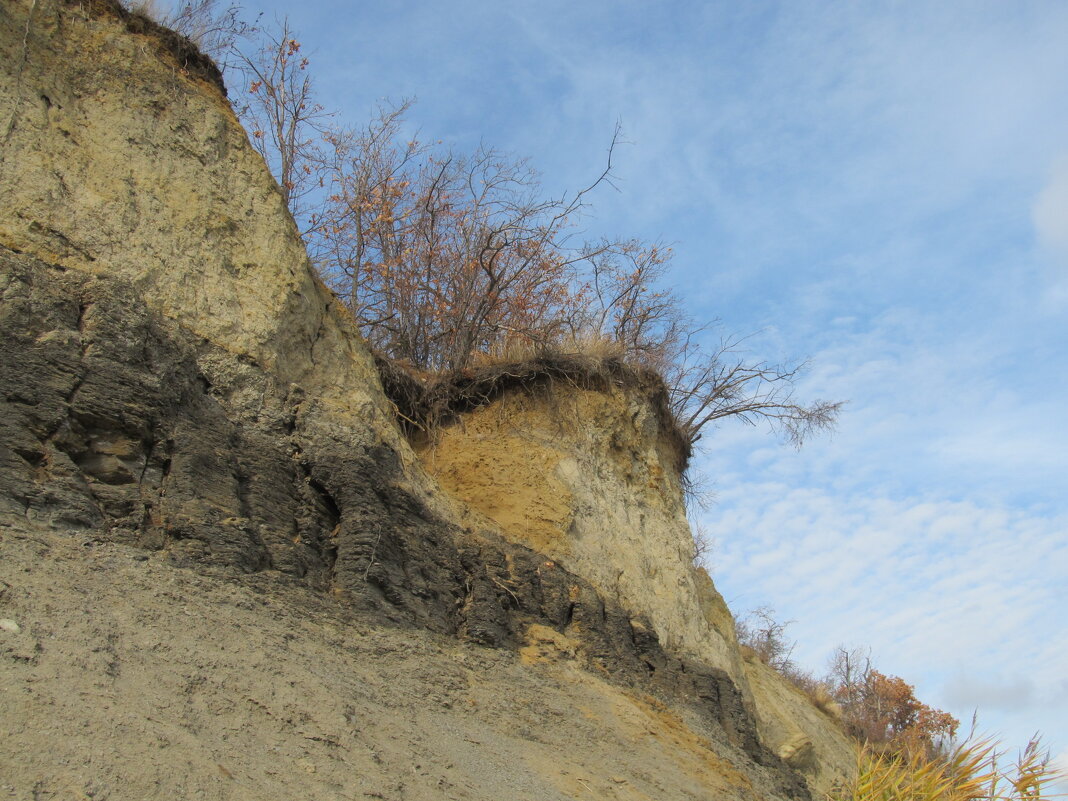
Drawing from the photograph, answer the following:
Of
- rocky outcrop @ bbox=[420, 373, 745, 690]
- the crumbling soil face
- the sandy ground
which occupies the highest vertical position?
rocky outcrop @ bbox=[420, 373, 745, 690]

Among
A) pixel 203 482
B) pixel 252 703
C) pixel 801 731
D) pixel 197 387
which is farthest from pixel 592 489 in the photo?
pixel 252 703

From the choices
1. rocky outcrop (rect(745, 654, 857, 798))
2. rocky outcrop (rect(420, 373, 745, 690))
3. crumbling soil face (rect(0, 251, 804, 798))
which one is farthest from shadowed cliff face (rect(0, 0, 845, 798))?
rocky outcrop (rect(745, 654, 857, 798))

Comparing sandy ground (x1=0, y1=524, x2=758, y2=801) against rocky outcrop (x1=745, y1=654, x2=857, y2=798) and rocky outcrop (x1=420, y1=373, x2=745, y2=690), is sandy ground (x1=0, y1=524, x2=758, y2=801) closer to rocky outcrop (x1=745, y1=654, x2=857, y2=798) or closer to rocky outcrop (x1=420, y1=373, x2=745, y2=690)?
rocky outcrop (x1=420, y1=373, x2=745, y2=690)

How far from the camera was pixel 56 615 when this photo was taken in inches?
225

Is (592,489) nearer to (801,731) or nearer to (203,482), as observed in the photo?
(203,482)

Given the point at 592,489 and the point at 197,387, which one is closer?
the point at 197,387

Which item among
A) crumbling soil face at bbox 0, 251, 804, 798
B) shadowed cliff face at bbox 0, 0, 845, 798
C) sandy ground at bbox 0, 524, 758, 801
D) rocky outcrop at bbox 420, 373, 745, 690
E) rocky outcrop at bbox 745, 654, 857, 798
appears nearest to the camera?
sandy ground at bbox 0, 524, 758, 801

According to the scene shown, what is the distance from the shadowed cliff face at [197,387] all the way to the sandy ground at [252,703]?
372 millimetres

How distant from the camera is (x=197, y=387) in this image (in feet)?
26.8

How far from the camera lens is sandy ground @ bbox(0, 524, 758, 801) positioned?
4902 millimetres

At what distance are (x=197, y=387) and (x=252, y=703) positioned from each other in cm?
305

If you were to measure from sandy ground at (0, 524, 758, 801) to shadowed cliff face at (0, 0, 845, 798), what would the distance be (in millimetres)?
372

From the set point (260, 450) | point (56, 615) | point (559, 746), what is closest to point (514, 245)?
point (260, 450)

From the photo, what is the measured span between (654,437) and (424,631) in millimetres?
6834
